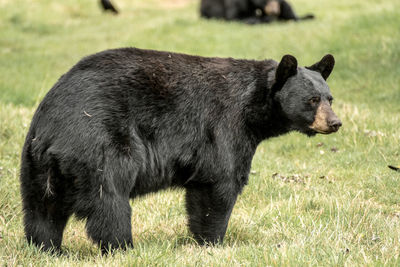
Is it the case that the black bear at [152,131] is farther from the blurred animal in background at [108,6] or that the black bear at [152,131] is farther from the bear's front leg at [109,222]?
the blurred animal in background at [108,6]

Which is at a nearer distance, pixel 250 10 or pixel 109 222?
pixel 109 222

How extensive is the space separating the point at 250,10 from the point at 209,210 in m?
13.5

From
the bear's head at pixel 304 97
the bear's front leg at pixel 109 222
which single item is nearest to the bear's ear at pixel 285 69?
the bear's head at pixel 304 97

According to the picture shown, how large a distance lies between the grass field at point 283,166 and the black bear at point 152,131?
0.26 meters

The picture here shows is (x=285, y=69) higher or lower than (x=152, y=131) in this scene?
higher

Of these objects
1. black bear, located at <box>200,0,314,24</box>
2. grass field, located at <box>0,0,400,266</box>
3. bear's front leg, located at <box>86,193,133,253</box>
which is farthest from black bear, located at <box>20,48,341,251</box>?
black bear, located at <box>200,0,314,24</box>

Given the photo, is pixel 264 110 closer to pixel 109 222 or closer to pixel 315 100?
pixel 315 100

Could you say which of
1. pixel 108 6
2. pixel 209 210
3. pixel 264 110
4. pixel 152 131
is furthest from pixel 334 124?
pixel 108 6

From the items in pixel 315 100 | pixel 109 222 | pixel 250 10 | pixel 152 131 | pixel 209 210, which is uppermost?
pixel 315 100

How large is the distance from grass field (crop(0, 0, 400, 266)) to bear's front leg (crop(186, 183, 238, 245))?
14 centimetres

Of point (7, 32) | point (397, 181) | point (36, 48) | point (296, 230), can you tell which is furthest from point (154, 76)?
point (7, 32)

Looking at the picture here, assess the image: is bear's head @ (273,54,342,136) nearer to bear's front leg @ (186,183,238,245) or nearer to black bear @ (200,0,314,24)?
bear's front leg @ (186,183,238,245)

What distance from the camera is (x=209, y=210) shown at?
4152mm

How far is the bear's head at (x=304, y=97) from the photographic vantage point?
13.8 feet
